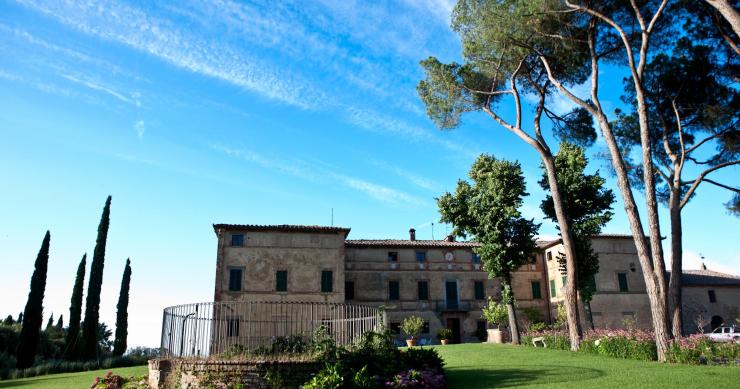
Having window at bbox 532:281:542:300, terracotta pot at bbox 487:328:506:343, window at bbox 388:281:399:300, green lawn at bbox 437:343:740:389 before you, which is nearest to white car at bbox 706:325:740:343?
green lawn at bbox 437:343:740:389

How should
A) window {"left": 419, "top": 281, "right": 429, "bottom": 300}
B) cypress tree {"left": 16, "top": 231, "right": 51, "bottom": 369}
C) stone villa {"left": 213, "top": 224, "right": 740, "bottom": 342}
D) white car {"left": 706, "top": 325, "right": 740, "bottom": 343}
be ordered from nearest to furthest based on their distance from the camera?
white car {"left": 706, "top": 325, "right": 740, "bottom": 343}
cypress tree {"left": 16, "top": 231, "right": 51, "bottom": 369}
stone villa {"left": 213, "top": 224, "right": 740, "bottom": 342}
window {"left": 419, "top": 281, "right": 429, "bottom": 300}

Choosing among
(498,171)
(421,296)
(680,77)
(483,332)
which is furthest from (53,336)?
(680,77)

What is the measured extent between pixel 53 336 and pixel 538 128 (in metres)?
35.0

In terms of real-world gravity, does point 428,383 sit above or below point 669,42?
below

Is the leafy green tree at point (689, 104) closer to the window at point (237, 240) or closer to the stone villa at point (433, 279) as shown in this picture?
the stone villa at point (433, 279)

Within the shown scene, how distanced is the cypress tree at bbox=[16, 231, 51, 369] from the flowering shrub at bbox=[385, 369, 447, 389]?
2372cm

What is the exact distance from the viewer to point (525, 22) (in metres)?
18.8

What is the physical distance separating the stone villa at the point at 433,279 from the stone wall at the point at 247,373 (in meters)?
17.5

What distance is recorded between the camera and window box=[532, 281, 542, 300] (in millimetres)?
31819

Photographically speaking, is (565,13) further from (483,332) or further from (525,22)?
(483,332)

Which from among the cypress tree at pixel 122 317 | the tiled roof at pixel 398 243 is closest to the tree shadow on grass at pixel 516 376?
the tiled roof at pixel 398 243

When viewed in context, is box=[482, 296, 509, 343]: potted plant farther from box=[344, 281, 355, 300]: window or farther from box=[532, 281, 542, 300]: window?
box=[344, 281, 355, 300]: window

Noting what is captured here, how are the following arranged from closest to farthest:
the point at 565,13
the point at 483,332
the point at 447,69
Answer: the point at 565,13 < the point at 447,69 < the point at 483,332

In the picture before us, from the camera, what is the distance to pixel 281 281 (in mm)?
27797
